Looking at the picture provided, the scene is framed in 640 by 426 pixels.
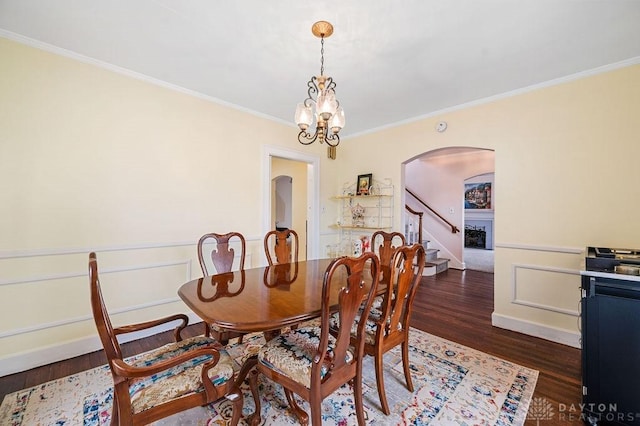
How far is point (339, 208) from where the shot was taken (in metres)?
4.71

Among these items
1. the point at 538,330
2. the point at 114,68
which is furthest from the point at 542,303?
the point at 114,68

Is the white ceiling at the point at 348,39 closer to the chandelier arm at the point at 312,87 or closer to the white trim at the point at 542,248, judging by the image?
the chandelier arm at the point at 312,87

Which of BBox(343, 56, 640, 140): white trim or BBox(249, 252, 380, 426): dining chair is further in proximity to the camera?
BBox(343, 56, 640, 140): white trim

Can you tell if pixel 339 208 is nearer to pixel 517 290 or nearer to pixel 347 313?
pixel 517 290

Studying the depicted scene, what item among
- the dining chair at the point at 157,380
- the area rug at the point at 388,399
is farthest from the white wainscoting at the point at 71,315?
the dining chair at the point at 157,380

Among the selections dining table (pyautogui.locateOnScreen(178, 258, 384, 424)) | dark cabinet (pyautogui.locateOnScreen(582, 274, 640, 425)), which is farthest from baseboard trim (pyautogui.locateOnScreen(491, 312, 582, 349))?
dining table (pyautogui.locateOnScreen(178, 258, 384, 424))

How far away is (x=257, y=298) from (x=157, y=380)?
59 centimetres

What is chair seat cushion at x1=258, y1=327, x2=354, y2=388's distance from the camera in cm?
132

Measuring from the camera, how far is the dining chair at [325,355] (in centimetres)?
120

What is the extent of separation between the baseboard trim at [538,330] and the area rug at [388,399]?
2.63 feet

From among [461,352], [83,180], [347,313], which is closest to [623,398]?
[461,352]

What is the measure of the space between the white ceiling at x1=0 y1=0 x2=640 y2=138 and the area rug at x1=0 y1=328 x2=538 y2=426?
8.46ft

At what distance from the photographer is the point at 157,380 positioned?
4.06 ft

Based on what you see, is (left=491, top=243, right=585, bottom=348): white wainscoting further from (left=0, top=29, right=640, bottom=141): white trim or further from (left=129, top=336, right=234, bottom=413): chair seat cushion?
(left=129, top=336, right=234, bottom=413): chair seat cushion
